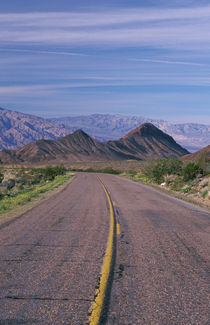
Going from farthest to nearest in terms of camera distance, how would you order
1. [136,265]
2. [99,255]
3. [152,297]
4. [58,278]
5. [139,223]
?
[139,223], [99,255], [136,265], [58,278], [152,297]

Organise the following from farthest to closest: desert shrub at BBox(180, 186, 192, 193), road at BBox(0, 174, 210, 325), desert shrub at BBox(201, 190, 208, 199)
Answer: desert shrub at BBox(180, 186, 192, 193) < desert shrub at BBox(201, 190, 208, 199) < road at BBox(0, 174, 210, 325)

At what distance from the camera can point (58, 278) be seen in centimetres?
600


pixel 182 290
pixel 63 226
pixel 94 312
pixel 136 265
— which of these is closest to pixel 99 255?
pixel 136 265

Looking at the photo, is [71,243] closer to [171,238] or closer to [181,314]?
[171,238]

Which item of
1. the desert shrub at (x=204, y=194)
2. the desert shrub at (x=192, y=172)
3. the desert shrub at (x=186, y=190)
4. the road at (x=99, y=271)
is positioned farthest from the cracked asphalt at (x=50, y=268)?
the desert shrub at (x=192, y=172)

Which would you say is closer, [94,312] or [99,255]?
[94,312]

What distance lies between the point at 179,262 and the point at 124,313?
268cm

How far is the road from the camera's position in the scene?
4715 mm

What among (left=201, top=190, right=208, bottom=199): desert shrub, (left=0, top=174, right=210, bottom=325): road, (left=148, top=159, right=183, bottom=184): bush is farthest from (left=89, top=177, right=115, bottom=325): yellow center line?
(left=148, top=159, right=183, bottom=184): bush

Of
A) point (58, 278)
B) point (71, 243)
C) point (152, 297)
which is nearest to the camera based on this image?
point (152, 297)

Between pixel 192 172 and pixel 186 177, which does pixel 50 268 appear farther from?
pixel 186 177

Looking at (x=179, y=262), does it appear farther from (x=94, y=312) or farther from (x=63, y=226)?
(x=63, y=226)

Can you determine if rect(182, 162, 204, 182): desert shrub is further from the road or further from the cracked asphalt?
the cracked asphalt

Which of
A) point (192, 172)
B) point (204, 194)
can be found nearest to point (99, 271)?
point (204, 194)
